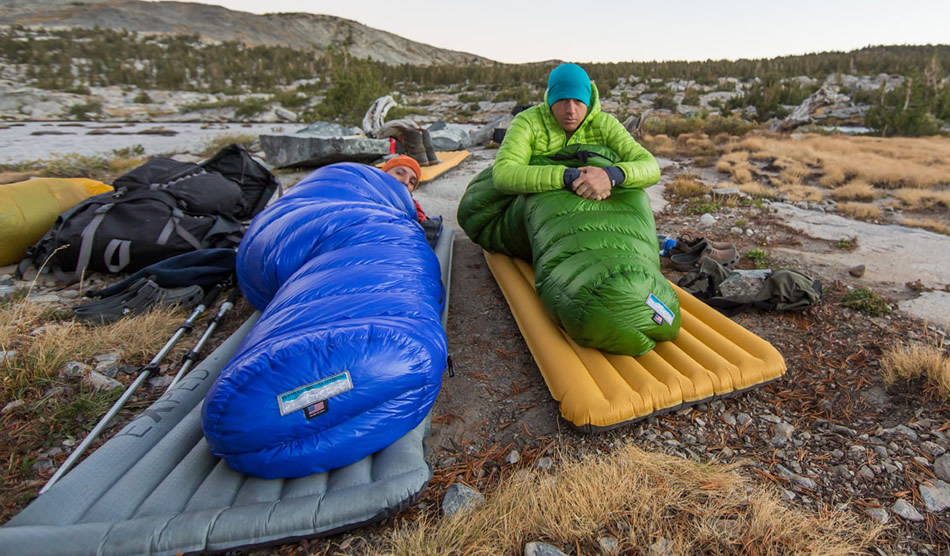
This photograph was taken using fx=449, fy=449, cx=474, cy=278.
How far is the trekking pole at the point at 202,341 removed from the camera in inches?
93.4

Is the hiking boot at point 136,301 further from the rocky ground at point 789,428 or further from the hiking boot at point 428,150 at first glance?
the hiking boot at point 428,150

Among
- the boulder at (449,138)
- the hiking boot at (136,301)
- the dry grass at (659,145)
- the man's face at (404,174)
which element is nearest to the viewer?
the hiking boot at (136,301)

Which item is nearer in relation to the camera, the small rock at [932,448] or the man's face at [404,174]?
the small rock at [932,448]

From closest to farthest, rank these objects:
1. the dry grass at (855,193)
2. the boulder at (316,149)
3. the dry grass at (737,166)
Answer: the dry grass at (855,193), the dry grass at (737,166), the boulder at (316,149)

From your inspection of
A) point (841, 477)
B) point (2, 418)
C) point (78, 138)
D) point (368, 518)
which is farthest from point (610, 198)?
point (78, 138)

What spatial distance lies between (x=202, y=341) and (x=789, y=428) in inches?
122

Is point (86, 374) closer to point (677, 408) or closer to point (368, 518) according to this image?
point (368, 518)

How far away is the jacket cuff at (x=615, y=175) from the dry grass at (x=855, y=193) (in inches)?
215

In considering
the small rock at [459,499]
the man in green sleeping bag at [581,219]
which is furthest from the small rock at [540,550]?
the man in green sleeping bag at [581,219]

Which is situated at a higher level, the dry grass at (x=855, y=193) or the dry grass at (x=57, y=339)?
the dry grass at (x=855, y=193)

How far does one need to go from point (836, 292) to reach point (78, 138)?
1352cm

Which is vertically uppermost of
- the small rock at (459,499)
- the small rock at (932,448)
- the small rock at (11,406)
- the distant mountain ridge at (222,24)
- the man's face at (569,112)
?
the distant mountain ridge at (222,24)

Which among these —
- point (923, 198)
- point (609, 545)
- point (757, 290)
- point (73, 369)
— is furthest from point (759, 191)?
point (73, 369)

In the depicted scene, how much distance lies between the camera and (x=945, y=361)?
2107 millimetres
